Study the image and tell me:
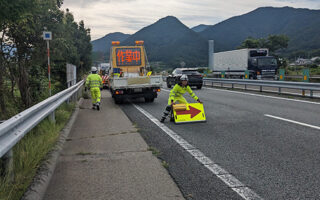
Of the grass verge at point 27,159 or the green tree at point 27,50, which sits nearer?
the grass verge at point 27,159

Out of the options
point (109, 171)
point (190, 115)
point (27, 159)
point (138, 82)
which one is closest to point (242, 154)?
point (109, 171)

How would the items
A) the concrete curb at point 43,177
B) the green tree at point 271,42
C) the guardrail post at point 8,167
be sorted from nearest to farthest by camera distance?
the concrete curb at point 43,177 < the guardrail post at point 8,167 < the green tree at point 271,42

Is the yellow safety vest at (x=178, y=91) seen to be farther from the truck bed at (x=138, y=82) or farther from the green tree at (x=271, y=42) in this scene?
the green tree at (x=271, y=42)

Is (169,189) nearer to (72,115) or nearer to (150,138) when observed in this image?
(150,138)

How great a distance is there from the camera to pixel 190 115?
→ 8.72 meters

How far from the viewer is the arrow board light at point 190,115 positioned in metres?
8.57

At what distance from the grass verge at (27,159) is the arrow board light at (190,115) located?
3.34m

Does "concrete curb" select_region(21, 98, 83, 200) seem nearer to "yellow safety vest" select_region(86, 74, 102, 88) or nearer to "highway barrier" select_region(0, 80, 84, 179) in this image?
"highway barrier" select_region(0, 80, 84, 179)

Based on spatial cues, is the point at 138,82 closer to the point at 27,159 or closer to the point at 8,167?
the point at 27,159

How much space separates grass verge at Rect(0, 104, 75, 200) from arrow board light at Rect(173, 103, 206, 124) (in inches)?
131

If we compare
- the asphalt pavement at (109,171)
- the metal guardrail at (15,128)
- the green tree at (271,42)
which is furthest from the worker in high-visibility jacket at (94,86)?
the green tree at (271,42)

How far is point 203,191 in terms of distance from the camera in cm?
372

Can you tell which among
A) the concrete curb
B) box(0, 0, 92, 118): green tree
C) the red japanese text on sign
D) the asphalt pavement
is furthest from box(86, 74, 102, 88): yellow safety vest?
the concrete curb

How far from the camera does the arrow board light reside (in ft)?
28.1
